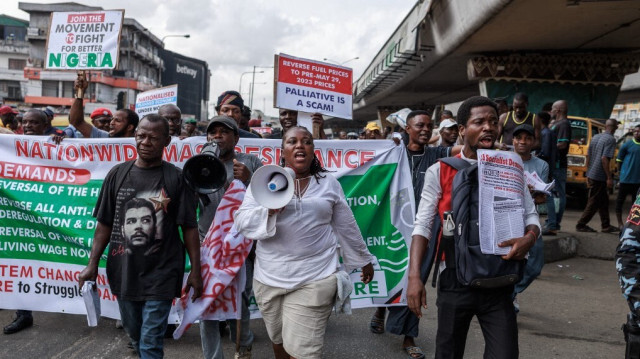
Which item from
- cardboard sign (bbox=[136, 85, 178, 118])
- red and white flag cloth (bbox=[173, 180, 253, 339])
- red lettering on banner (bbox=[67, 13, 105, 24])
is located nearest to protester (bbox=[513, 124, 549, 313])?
red and white flag cloth (bbox=[173, 180, 253, 339])

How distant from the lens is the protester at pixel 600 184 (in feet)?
27.1

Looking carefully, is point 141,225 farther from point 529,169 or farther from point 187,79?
point 187,79

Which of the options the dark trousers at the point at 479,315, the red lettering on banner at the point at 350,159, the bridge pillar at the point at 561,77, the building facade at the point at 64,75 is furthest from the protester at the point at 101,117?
the building facade at the point at 64,75

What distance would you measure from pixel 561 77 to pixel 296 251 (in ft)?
38.3

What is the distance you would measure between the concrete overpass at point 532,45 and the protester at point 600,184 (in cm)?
232

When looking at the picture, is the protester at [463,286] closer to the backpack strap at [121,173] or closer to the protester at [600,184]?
the backpack strap at [121,173]

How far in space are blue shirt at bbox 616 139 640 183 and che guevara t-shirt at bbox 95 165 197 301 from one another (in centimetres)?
766

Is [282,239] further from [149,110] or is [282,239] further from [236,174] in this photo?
[149,110]

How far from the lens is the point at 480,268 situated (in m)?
2.48

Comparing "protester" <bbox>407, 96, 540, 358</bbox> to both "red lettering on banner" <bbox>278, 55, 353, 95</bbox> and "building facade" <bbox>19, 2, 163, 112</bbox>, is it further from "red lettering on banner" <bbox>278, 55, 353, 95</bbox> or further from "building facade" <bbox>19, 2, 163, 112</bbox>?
"building facade" <bbox>19, 2, 163, 112</bbox>

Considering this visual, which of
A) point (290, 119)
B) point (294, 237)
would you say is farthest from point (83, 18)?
point (294, 237)

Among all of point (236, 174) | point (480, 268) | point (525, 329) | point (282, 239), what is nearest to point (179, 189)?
point (236, 174)

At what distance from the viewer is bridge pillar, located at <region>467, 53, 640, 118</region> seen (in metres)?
12.3

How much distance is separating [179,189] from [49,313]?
9.41 ft
